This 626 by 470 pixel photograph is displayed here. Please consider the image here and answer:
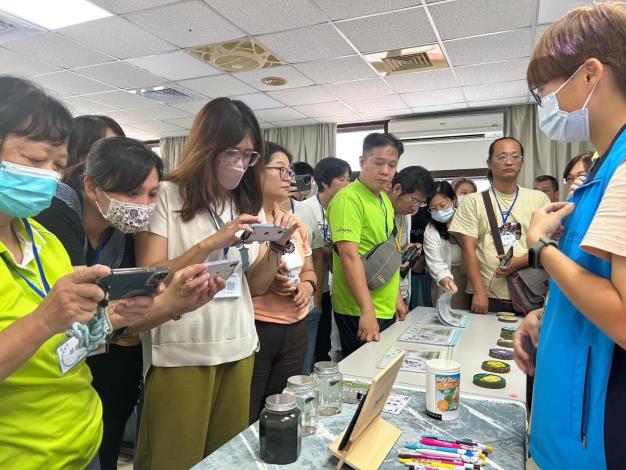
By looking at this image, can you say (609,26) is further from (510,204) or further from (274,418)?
(510,204)

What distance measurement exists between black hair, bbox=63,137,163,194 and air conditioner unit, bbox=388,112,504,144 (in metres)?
5.12

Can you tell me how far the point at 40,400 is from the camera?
2.79 feet

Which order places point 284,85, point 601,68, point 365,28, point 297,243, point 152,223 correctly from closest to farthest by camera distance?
point 601,68
point 152,223
point 297,243
point 365,28
point 284,85

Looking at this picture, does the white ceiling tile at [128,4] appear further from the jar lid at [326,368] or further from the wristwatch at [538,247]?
the wristwatch at [538,247]

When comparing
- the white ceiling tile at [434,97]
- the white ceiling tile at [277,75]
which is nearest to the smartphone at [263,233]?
the white ceiling tile at [277,75]

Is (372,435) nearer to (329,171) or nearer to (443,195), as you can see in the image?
(443,195)

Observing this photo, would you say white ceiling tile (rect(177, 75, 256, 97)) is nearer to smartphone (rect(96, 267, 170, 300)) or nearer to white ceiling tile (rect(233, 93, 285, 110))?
white ceiling tile (rect(233, 93, 285, 110))

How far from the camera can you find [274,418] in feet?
2.83

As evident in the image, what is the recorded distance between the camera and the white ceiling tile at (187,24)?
3090 mm

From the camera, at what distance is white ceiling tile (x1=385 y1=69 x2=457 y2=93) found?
4.35m

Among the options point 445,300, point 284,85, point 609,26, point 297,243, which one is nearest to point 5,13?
point 284,85

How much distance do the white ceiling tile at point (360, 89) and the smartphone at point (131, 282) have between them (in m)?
4.08

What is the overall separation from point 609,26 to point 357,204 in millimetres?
1507

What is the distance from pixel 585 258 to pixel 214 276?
808 mm
